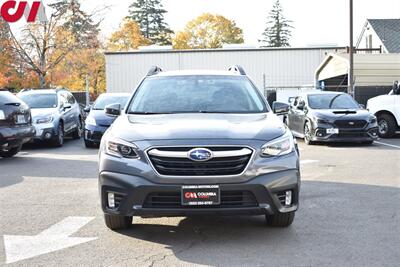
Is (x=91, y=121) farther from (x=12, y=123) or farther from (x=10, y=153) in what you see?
(x=12, y=123)

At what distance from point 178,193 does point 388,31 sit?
3788 cm

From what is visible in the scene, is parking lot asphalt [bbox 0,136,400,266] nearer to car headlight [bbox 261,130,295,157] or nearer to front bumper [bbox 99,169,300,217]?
front bumper [bbox 99,169,300,217]

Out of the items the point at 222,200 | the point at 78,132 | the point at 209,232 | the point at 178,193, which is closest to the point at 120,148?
the point at 178,193

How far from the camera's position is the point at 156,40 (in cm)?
7594

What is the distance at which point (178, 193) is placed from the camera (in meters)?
4.86

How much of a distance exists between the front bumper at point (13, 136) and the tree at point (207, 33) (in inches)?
2300

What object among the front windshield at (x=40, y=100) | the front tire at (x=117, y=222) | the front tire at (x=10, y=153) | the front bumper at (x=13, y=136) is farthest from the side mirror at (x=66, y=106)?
the front tire at (x=117, y=222)

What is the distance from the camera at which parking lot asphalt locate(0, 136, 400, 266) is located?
4738 millimetres

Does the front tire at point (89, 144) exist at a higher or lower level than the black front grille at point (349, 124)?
lower

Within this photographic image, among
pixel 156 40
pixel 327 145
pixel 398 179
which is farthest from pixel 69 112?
→ pixel 156 40

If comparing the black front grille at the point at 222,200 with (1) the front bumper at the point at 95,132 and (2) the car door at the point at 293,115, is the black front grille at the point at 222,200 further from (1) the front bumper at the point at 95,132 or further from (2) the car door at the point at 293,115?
(2) the car door at the point at 293,115

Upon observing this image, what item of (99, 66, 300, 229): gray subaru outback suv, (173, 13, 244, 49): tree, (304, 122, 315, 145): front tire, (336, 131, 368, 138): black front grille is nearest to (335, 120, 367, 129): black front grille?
(336, 131, 368, 138): black front grille

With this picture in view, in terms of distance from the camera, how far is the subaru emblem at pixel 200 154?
4.86m

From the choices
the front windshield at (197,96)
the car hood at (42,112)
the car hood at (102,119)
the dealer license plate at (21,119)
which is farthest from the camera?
the car hood at (42,112)
